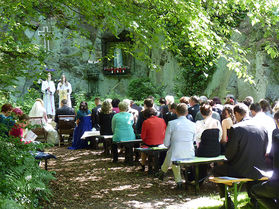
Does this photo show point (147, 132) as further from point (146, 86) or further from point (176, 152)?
point (146, 86)

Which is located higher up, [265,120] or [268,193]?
[265,120]

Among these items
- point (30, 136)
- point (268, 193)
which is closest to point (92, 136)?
point (30, 136)

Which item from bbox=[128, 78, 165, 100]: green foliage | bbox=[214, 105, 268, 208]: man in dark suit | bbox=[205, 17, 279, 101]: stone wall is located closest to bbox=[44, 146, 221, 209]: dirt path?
bbox=[214, 105, 268, 208]: man in dark suit

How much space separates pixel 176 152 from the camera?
6.52 metres

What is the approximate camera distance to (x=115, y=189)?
6.86 meters

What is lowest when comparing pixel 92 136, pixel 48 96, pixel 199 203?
pixel 199 203

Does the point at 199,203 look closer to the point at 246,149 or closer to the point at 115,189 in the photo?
the point at 246,149

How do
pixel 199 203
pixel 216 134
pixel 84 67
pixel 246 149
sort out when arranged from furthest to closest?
pixel 84 67 → pixel 216 134 → pixel 199 203 → pixel 246 149

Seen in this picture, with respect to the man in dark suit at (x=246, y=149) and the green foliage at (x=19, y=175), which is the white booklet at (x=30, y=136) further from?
the man in dark suit at (x=246, y=149)

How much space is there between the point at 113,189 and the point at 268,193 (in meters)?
3.49

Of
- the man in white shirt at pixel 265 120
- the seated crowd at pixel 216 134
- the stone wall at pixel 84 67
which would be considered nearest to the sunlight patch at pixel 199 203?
the seated crowd at pixel 216 134

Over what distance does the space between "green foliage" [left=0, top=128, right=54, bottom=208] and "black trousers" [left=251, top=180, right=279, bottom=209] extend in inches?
109

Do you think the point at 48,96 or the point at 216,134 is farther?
the point at 48,96

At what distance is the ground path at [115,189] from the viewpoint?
5.90m
